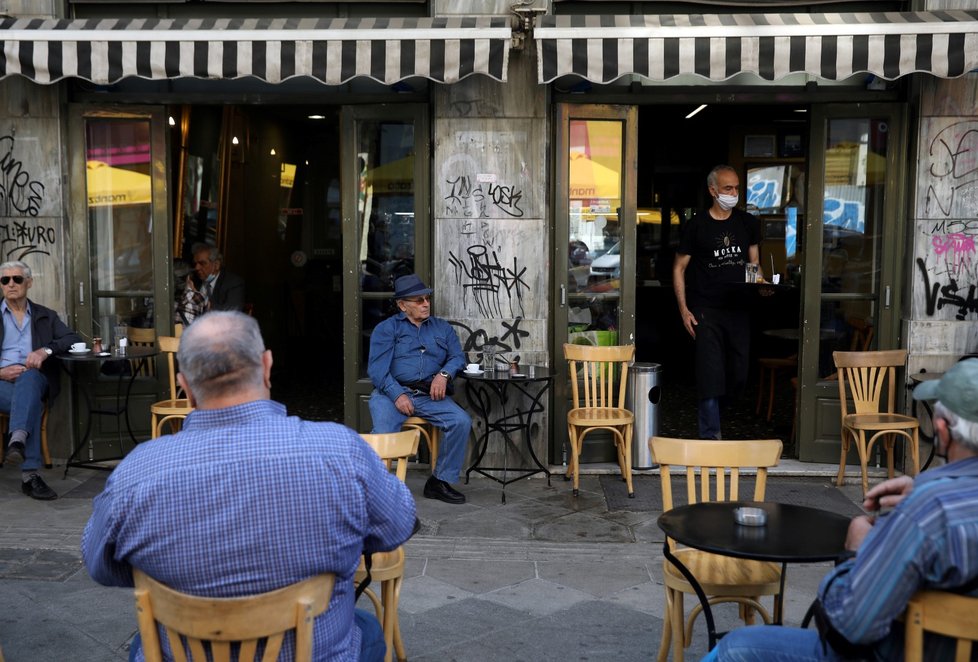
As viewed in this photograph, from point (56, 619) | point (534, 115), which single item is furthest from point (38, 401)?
point (534, 115)

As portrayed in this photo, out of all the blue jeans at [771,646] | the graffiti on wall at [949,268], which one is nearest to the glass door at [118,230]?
the graffiti on wall at [949,268]

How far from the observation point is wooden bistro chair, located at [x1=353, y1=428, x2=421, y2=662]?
3635mm

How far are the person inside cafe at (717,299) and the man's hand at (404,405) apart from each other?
6.45ft

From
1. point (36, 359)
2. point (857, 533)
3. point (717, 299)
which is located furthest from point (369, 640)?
point (717, 299)

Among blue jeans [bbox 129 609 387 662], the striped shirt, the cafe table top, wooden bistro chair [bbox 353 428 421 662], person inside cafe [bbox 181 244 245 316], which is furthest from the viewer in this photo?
person inside cafe [bbox 181 244 245 316]

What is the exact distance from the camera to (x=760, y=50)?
5938mm

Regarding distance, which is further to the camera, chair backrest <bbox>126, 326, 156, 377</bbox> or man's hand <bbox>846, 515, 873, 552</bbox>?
chair backrest <bbox>126, 326, 156, 377</bbox>

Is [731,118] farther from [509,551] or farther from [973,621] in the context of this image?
[973,621]

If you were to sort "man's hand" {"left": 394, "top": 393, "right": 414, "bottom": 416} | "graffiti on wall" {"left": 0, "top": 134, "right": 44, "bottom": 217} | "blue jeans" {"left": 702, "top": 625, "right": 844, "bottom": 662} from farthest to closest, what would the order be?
1. "graffiti on wall" {"left": 0, "top": 134, "right": 44, "bottom": 217}
2. "man's hand" {"left": 394, "top": 393, "right": 414, "bottom": 416}
3. "blue jeans" {"left": 702, "top": 625, "right": 844, "bottom": 662}

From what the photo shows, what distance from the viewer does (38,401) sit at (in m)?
6.45

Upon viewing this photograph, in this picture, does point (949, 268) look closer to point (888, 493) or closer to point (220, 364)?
point (888, 493)

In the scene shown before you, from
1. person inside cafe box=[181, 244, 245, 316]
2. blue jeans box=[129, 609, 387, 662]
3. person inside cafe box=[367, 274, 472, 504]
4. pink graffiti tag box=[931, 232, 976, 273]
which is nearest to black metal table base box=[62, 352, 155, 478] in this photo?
person inside cafe box=[181, 244, 245, 316]

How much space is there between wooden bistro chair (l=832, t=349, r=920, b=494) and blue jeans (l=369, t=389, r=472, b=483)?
7.86ft

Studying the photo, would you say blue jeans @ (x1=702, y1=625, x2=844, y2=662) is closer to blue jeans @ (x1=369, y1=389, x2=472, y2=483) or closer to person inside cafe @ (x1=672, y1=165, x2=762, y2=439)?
blue jeans @ (x1=369, y1=389, x2=472, y2=483)
